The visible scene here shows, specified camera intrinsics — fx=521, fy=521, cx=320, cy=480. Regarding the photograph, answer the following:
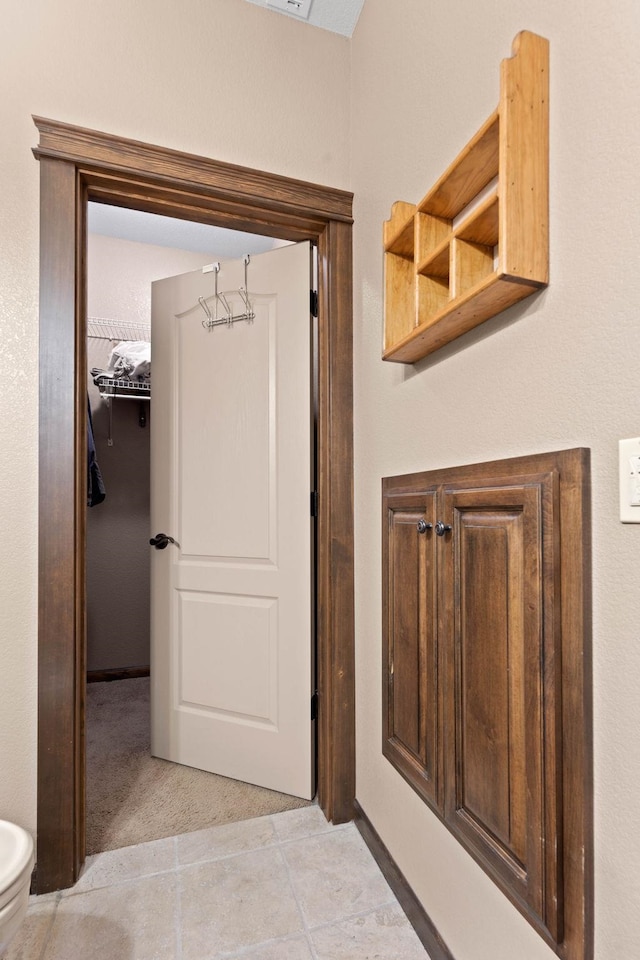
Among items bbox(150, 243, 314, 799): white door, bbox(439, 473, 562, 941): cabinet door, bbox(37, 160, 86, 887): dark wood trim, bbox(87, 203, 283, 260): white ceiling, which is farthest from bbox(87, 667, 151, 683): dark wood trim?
bbox(87, 203, 283, 260): white ceiling

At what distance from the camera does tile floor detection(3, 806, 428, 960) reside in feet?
4.29

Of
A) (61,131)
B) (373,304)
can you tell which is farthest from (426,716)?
(61,131)

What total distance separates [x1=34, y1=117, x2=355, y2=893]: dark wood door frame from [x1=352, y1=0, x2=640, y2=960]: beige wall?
221 millimetres

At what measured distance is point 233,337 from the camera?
2.09 meters

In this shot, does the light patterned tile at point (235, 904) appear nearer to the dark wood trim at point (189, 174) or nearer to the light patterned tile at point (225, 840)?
the light patterned tile at point (225, 840)

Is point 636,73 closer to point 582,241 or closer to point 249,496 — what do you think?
point 582,241

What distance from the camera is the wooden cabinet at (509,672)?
82 cm

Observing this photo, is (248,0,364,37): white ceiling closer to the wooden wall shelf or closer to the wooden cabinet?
the wooden wall shelf

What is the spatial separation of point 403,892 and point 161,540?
1.48 meters

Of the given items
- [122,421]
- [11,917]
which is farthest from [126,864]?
[122,421]

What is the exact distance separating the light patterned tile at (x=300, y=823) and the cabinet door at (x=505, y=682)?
0.80 m

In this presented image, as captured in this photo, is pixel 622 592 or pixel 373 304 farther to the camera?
pixel 373 304

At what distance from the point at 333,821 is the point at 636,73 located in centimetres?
209

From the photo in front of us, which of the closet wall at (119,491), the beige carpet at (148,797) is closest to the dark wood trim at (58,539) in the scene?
the beige carpet at (148,797)
